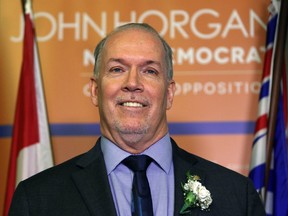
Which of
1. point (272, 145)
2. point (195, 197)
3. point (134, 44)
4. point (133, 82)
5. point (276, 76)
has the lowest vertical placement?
point (272, 145)

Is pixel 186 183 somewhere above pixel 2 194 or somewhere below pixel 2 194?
above

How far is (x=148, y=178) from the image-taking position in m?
1.89

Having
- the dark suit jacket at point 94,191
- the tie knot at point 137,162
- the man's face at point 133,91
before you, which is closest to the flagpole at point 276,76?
the dark suit jacket at point 94,191

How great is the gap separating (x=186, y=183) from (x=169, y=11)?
1612 millimetres

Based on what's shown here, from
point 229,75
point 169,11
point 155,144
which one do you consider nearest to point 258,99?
point 229,75

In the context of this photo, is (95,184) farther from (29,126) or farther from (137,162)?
(29,126)

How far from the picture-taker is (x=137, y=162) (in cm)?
189

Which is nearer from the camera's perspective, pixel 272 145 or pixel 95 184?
pixel 95 184

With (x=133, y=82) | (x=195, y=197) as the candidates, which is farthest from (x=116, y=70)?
A: (x=195, y=197)

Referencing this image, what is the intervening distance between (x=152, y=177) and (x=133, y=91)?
1.05 feet

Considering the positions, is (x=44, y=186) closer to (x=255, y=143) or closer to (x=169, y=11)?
(x=255, y=143)

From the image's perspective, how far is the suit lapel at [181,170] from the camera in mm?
1805

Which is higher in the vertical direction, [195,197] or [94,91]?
[94,91]

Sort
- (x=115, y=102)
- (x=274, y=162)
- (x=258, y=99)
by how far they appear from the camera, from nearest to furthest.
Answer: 1. (x=115, y=102)
2. (x=274, y=162)
3. (x=258, y=99)
